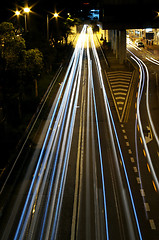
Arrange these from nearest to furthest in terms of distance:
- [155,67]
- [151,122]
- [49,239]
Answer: [49,239] < [151,122] < [155,67]

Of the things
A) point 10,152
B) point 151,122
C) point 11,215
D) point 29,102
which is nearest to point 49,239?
point 11,215

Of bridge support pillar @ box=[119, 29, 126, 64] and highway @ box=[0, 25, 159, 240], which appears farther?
bridge support pillar @ box=[119, 29, 126, 64]

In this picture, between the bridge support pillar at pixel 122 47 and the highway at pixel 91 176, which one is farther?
the bridge support pillar at pixel 122 47

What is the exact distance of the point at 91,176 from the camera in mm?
16953

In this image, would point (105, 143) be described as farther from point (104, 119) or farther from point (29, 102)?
point (29, 102)

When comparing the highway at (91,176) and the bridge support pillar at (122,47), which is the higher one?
the bridge support pillar at (122,47)

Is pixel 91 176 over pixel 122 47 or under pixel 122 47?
under

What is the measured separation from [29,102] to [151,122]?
11.6 metres

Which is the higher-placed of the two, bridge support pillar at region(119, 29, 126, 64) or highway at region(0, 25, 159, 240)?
bridge support pillar at region(119, 29, 126, 64)

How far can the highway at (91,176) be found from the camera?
12.8 meters

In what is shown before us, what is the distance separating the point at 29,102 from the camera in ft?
102

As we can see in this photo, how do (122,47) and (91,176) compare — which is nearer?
(91,176)

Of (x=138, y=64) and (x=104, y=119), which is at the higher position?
(x=138, y=64)

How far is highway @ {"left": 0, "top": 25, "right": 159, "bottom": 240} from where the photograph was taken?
41.9 ft
